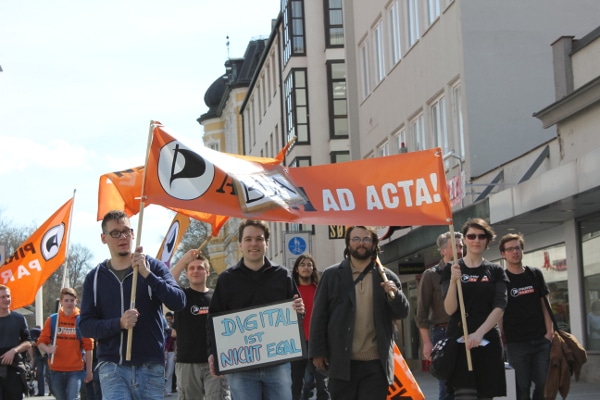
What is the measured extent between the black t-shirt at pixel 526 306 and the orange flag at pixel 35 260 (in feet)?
21.8

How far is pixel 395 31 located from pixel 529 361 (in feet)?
Answer: 75.0

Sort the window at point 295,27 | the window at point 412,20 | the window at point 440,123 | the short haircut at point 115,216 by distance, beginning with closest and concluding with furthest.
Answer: the short haircut at point 115,216 < the window at point 440,123 < the window at point 412,20 < the window at point 295,27

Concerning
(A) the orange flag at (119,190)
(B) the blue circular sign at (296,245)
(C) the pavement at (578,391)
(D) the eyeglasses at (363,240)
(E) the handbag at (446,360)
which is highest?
(B) the blue circular sign at (296,245)

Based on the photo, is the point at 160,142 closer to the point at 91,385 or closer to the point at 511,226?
the point at 91,385

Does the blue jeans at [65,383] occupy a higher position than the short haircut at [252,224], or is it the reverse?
the short haircut at [252,224]

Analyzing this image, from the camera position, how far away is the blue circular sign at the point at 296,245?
83.1 feet

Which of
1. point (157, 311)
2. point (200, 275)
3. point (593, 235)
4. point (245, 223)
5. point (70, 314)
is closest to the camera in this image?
point (157, 311)

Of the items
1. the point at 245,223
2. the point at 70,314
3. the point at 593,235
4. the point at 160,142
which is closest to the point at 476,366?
the point at 245,223

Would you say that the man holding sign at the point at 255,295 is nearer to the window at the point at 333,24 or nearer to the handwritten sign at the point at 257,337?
the handwritten sign at the point at 257,337

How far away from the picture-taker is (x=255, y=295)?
9594 millimetres

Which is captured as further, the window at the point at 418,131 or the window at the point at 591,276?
the window at the point at 418,131

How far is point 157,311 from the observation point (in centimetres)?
884

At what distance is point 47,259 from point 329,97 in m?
36.9

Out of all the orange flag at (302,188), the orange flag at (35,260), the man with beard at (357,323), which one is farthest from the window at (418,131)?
the man with beard at (357,323)
